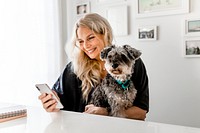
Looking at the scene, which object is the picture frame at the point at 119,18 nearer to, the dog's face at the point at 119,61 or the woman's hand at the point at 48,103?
the dog's face at the point at 119,61

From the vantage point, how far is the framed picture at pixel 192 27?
1.87 m

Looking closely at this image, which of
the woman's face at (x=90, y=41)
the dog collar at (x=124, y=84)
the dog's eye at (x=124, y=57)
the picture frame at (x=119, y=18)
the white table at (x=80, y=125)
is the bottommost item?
the white table at (x=80, y=125)

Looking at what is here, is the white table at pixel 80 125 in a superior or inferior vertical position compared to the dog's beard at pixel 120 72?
inferior

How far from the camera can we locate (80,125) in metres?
0.77

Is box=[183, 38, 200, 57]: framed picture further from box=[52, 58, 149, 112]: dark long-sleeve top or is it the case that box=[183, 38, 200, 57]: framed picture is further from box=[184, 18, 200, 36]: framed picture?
box=[52, 58, 149, 112]: dark long-sleeve top

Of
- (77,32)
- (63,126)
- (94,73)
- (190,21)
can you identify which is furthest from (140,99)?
(190,21)

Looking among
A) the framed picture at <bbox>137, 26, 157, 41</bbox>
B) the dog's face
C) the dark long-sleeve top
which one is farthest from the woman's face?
the framed picture at <bbox>137, 26, 157, 41</bbox>

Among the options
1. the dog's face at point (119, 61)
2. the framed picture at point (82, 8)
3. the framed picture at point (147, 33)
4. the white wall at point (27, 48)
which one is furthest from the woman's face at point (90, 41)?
the framed picture at point (82, 8)

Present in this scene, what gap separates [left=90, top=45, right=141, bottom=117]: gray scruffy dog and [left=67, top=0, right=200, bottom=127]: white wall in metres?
0.84

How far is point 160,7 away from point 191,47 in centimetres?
43

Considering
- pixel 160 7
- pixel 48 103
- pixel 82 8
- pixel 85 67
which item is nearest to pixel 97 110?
pixel 48 103

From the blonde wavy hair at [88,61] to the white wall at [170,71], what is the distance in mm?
638

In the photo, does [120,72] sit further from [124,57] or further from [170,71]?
[170,71]

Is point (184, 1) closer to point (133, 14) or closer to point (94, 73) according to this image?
point (133, 14)
